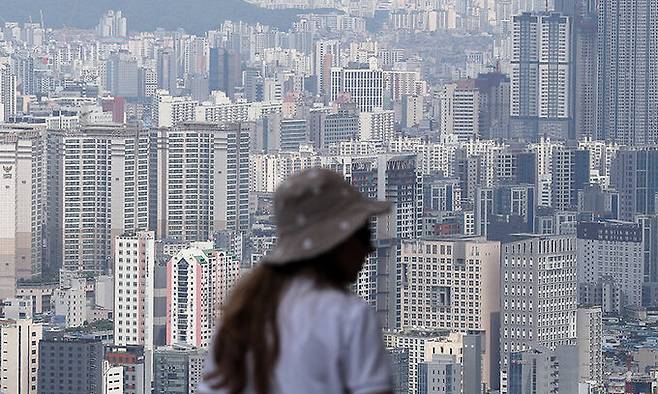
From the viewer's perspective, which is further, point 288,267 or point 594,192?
point 594,192

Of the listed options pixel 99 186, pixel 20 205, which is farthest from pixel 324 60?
pixel 20 205

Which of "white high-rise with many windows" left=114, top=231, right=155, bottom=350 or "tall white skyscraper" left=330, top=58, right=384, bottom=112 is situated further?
"tall white skyscraper" left=330, top=58, right=384, bottom=112

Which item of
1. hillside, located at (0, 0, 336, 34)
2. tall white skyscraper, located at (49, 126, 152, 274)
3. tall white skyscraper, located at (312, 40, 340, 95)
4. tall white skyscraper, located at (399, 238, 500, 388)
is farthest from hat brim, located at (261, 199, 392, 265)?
hillside, located at (0, 0, 336, 34)

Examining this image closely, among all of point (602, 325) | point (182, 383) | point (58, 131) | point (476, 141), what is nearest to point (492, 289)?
point (602, 325)

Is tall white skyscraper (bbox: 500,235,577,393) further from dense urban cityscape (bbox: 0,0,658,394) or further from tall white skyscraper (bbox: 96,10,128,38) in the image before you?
tall white skyscraper (bbox: 96,10,128,38)

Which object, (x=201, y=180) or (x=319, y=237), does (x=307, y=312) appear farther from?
(x=201, y=180)

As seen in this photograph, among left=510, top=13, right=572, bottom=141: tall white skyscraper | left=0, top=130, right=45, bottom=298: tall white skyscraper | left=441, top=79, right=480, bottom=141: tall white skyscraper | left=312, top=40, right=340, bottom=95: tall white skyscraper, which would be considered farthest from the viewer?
left=312, top=40, right=340, bottom=95: tall white skyscraper

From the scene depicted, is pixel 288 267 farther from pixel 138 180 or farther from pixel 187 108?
pixel 187 108
